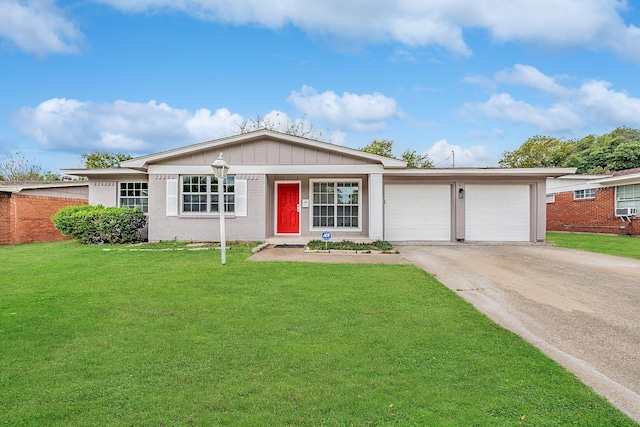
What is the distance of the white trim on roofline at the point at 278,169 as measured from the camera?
39.6 feet

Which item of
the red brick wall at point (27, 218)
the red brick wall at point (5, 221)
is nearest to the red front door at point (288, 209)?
the red brick wall at point (27, 218)

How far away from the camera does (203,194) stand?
490 inches

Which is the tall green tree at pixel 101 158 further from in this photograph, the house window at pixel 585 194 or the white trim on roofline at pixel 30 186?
the house window at pixel 585 194

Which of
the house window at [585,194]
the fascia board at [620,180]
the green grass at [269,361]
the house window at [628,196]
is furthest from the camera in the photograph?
the house window at [585,194]

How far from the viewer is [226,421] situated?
7.55ft

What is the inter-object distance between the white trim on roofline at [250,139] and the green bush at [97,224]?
6.20 ft

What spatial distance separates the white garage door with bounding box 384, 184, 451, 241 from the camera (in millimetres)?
13430

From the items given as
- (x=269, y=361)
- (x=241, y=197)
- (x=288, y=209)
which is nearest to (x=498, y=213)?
(x=288, y=209)

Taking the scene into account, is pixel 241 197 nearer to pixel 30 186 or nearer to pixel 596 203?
pixel 30 186

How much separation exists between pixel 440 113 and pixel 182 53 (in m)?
14.6

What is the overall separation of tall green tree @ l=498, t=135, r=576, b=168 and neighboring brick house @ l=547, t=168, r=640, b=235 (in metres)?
12.8

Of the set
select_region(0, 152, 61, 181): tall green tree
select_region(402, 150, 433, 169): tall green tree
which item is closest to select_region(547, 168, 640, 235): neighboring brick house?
select_region(402, 150, 433, 169): tall green tree

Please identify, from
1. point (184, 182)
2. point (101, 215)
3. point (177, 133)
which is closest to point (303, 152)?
point (184, 182)

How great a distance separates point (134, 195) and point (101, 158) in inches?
771
